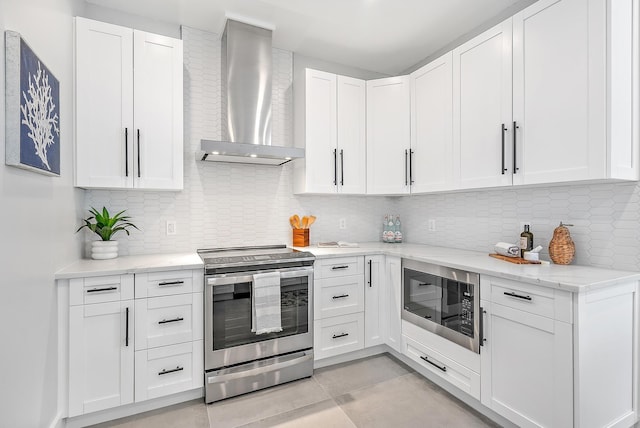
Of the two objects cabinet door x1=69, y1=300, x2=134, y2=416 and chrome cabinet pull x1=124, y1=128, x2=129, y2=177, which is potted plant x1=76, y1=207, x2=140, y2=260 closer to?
chrome cabinet pull x1=124, y1=128, x2=129, y2=177

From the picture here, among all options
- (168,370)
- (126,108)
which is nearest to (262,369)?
(168,370)

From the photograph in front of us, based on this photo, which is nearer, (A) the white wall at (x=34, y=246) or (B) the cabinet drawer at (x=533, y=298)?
(A) the white wall at (x=34, y=246)

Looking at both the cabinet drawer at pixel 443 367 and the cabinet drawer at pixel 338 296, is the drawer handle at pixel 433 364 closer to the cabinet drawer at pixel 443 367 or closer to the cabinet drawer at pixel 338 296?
the cabinet drawer at pixel 443 367

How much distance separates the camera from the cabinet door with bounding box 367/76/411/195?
119 inches

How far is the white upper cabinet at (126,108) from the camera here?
213cm

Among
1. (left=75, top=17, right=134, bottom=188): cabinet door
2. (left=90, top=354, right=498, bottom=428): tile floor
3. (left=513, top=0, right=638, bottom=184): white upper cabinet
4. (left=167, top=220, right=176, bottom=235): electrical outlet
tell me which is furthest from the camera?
(left=167, top=220, right=176, bottom=235): electrical outlet

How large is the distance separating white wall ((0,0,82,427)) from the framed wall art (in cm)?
4

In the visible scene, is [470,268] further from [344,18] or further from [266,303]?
[344,18]

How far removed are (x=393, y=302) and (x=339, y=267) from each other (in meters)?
0.58

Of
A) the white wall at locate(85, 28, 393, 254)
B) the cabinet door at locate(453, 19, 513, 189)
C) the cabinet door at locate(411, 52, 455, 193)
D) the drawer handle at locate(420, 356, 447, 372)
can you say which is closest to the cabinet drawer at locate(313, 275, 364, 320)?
the drawer handle at locate(420, 356, 447, 372)

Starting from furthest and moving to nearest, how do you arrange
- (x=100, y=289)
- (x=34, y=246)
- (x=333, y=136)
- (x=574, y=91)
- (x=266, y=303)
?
(x=333, y=136) < (x=266, y=303) < (x=100, y=289) < (x=574, y=91) < (x=34, y=246)

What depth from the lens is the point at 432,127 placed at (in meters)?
2.77

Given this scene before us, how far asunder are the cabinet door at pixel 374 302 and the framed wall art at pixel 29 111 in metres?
2.26

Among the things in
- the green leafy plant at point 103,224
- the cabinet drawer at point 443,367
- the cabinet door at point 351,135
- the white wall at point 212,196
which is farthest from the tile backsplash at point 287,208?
the cabinet drawer at point 443,367
